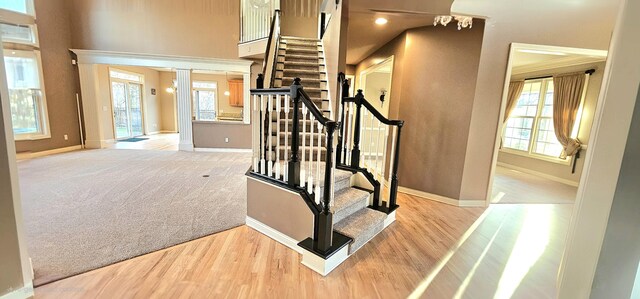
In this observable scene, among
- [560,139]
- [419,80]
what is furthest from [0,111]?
[560,139]

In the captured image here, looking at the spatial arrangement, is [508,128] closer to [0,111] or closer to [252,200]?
[252,200]

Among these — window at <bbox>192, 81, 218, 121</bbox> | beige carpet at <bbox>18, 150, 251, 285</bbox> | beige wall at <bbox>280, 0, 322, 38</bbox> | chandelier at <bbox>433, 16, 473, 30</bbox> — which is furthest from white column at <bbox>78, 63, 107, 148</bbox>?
chandelier at <bbox>433, 16, 473, 30</bbox>

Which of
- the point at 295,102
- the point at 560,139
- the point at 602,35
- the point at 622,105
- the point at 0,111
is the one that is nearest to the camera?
the point at 622,105

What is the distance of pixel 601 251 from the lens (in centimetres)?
74

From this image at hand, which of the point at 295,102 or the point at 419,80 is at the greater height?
the point at 419,80

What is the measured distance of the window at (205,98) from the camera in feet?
33.7

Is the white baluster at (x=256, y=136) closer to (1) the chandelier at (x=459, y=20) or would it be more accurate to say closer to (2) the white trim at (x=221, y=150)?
(1) the chandelier at (x=459, y=20)

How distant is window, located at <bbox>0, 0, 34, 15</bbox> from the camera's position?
501 centimetres

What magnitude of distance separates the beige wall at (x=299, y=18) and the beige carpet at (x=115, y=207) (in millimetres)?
3778

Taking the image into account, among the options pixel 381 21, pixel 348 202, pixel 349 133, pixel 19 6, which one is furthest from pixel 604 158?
pixel 19 6

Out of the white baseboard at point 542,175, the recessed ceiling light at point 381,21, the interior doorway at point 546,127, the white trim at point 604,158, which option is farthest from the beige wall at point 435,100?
the white baseboard at point 542,175

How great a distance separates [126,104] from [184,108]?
378 centimetres

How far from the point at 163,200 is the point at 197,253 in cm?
155

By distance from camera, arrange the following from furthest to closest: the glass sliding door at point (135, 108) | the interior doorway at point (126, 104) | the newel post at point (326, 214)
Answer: the glass sliding door at point (135, 108) < the interior doorway at point (126, 104) < the newel post at point (326, 214)
